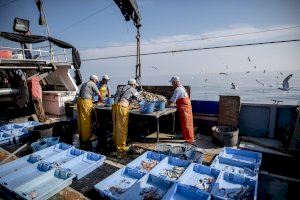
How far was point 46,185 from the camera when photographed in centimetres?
398

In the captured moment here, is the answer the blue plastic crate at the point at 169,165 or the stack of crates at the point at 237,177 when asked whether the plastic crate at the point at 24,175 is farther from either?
the stack of crates at the point at 237,177

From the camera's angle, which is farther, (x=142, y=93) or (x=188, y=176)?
(x=142, y=93)

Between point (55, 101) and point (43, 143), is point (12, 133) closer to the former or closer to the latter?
point (43, 143)

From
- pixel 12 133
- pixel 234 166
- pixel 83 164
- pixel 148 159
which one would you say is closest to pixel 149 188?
pixel 148 159

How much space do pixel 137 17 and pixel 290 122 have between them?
6087mm

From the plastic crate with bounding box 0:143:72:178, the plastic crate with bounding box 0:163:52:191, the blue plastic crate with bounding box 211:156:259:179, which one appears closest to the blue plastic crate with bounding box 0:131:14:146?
the plastic crate with bounding box 0:143:72:178

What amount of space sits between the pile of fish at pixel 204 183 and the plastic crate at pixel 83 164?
2230 millimetres

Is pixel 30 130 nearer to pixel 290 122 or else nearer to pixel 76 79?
pixel 76 79

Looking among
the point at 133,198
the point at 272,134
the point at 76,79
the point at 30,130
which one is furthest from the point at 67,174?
the point at 76,79

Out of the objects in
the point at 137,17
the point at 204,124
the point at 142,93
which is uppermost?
the point at 137,17

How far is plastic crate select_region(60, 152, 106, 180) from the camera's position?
4383 millimetres

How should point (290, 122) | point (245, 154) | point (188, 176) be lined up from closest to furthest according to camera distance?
point (188, 176), point (245, 154), point (290, 122)

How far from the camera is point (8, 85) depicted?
9469 mm

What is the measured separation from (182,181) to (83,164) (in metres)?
2.40
